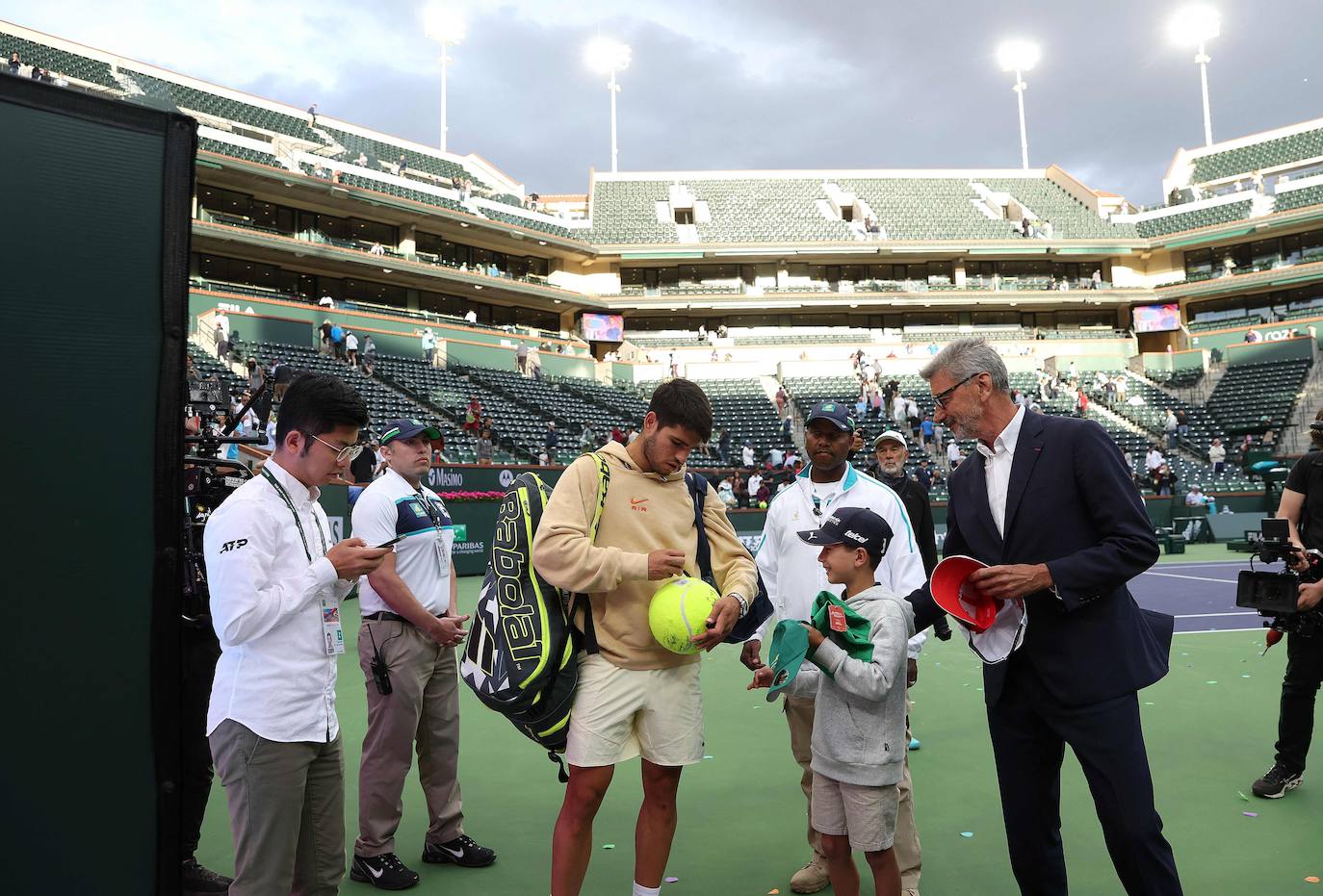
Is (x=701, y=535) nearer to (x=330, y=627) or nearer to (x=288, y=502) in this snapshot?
(x=330, y=627)

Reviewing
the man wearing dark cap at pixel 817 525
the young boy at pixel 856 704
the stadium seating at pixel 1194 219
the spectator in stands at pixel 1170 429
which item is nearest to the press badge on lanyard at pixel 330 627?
A: the young boy at pixel 856 704

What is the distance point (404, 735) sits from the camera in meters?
4.04

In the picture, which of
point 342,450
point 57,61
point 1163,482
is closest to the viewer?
point 342,450

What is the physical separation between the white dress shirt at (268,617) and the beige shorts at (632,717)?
88 centimetres

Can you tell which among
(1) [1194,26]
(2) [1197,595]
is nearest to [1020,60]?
(1) [1194,26]

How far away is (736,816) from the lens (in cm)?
476

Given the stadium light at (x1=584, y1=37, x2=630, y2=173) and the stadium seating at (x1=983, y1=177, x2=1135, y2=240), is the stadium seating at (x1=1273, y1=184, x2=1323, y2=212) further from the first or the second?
the stadium light at (x1=584, y1=37, x2=630, y2=173)

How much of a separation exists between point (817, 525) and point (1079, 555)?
5.37ft

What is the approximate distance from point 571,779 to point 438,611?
64.4 inches

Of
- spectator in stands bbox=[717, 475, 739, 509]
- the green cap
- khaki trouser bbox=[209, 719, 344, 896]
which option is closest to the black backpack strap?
the green cap

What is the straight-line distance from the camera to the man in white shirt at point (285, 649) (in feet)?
8.36

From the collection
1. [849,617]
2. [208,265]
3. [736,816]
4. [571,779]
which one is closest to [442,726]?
[571,779]

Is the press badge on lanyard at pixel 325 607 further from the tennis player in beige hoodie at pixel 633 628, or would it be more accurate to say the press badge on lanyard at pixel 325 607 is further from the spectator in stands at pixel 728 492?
the spectator in stands at pixel 728 492

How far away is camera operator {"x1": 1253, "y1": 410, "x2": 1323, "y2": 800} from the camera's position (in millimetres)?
4664
